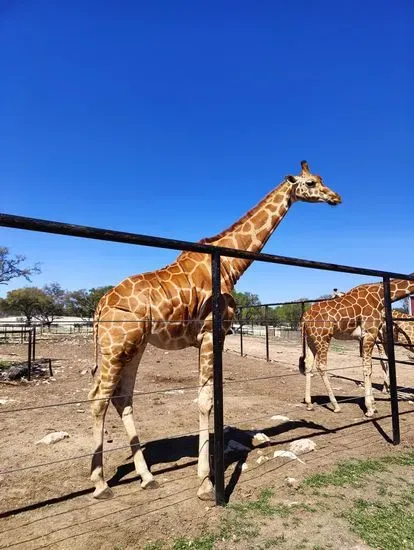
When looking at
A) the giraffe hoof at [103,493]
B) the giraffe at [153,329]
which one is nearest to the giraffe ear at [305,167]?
the giraffe at [153,329]

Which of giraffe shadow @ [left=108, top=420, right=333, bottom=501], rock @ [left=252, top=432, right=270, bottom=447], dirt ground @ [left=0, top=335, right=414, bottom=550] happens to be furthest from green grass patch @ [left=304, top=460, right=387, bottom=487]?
rock @ [left=252, top=432, right=270, bottom=447]

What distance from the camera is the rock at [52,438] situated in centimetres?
475

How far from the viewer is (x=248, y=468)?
396 cm

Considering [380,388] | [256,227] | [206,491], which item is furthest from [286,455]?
[380,388]

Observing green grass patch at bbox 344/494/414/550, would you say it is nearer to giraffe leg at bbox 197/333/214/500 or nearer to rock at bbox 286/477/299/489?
rock at bbox 286/477/299/489

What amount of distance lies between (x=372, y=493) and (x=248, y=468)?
121 centimetres

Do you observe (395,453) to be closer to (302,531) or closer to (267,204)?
(302,531)

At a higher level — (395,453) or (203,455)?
(203,455)

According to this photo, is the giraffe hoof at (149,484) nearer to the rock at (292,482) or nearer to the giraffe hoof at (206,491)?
the giraffe hoof at (206,491)

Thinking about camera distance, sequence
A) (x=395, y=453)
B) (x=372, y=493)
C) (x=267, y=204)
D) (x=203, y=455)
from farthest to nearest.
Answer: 1. (x=267, y=204)
2. (x=395, y=453)
3. (x=203, y=455)
4. (x=372, y=493)

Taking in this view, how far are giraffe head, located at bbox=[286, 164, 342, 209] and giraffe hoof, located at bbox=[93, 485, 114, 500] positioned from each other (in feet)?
14.0

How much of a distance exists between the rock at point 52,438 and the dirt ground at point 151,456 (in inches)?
3.4

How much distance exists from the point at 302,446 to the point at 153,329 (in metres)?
2.35

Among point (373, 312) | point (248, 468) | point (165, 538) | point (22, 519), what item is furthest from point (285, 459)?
point (373, 312)
